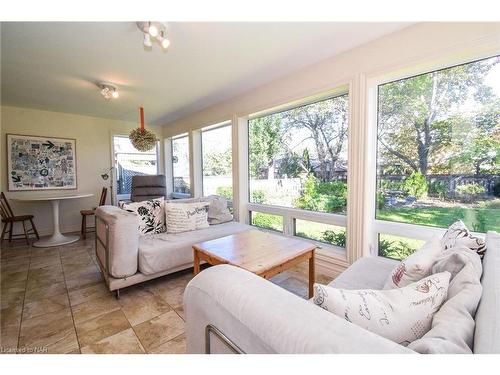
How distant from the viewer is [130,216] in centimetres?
201

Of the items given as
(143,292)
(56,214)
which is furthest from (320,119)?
(56,214)

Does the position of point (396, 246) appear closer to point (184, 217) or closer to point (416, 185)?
point (416, 185)

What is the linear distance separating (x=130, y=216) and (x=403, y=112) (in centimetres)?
263

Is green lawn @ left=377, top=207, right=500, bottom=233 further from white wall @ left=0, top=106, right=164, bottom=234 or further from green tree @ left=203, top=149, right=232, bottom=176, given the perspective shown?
white wall @ left=0, top=106, right=164, bottom=234

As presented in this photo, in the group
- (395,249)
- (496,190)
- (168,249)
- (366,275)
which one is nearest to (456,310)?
(366,275)

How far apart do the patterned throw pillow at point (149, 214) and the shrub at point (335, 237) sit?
193 centimetres

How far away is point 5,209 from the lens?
3.42 m

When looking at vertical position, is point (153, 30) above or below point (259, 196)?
above

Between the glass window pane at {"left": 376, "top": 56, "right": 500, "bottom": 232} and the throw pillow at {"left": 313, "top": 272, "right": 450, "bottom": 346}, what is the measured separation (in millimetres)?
1447

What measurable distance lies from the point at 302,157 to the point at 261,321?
7.99 ft

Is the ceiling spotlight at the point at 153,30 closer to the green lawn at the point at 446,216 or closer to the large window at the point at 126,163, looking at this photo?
the green lawn at the point at 446,216

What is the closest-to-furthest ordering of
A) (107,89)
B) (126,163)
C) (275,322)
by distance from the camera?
(275,322)
(107,89)
(126,163)
